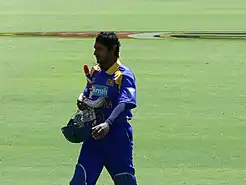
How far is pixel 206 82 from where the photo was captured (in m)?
13.4

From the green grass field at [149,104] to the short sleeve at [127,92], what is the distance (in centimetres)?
192

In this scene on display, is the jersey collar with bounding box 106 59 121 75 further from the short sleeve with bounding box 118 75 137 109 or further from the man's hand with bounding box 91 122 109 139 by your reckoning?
the man's hand with bounding box 91 122 109 139

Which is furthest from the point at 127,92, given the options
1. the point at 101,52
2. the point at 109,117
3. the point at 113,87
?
the point at 101,52

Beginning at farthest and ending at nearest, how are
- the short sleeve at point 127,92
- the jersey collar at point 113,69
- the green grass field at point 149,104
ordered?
the green grass field at point 149,104, the jersey collar at point 113,69, the short sleeve at point 127,92

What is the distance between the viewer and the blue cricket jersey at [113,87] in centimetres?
600

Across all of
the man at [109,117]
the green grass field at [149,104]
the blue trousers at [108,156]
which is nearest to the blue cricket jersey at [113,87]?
the man at [109,117]

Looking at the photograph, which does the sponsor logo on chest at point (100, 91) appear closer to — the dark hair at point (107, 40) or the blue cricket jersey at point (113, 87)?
the blue cricket jersey at point (113, 87)

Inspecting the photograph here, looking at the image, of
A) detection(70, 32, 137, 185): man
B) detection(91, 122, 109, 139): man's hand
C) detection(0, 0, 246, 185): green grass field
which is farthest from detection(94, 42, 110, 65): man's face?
detection(0, 0, 246, 185): green grass field

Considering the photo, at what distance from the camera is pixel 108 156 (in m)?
6.09

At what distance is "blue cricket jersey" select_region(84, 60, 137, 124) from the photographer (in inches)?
236

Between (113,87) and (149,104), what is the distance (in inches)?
220

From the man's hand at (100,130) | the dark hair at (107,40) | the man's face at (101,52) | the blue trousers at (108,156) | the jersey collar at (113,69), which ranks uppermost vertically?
the dark hair at (107,40)

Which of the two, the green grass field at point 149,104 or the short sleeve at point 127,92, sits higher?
the short sleeve at point 127,92

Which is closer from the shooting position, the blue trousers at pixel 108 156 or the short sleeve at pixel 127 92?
the short sleeve at pixel 127 92
